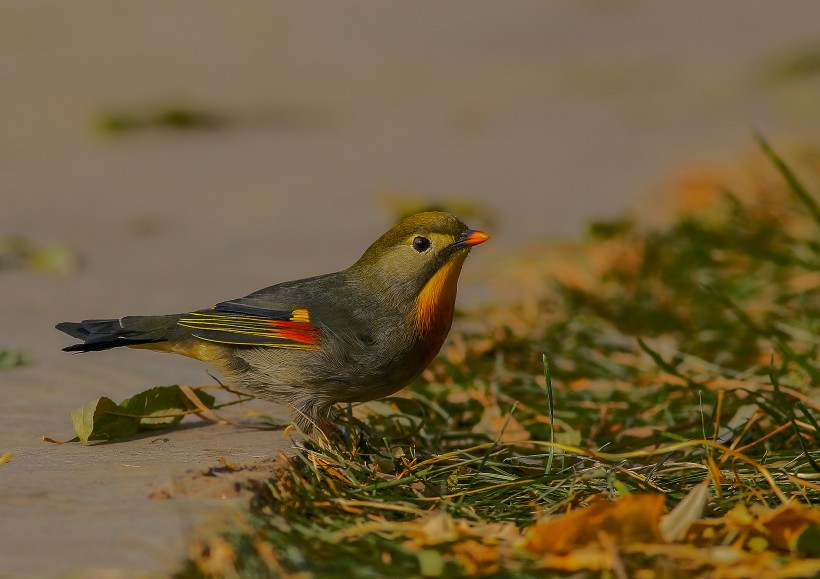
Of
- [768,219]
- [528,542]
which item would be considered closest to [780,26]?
[768,219]

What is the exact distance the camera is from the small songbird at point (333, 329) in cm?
353

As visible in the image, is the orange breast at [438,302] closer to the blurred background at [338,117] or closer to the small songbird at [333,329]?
the small songbird at [333,329]

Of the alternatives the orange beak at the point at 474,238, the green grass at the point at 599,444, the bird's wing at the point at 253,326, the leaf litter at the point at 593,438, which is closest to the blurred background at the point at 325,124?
the bird's wing at the point at 253,326

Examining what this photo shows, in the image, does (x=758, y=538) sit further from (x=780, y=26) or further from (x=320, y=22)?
(x=780, y=26)

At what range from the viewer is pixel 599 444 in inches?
150

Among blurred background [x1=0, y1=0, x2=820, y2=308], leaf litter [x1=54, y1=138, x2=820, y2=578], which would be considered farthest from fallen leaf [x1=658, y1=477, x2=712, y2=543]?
blurred background [x1=0, y1=0, x2=820, y2=308]

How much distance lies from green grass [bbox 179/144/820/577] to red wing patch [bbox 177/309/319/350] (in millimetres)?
328

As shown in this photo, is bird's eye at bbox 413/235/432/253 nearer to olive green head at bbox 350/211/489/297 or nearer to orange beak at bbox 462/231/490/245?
olive green head at bbox 350/211/489/297

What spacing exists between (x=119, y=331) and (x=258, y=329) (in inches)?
17.5

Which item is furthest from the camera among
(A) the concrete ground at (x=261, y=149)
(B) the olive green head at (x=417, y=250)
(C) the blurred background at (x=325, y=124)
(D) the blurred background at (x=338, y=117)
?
(D) the blurred background at (x=338, y=117)

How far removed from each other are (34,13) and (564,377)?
823 cm

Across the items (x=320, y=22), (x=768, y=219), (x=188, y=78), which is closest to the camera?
(x=768, y=219)

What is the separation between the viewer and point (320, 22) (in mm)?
11930

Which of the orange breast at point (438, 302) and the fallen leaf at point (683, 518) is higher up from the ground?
the orange breast at point (438, 302)
